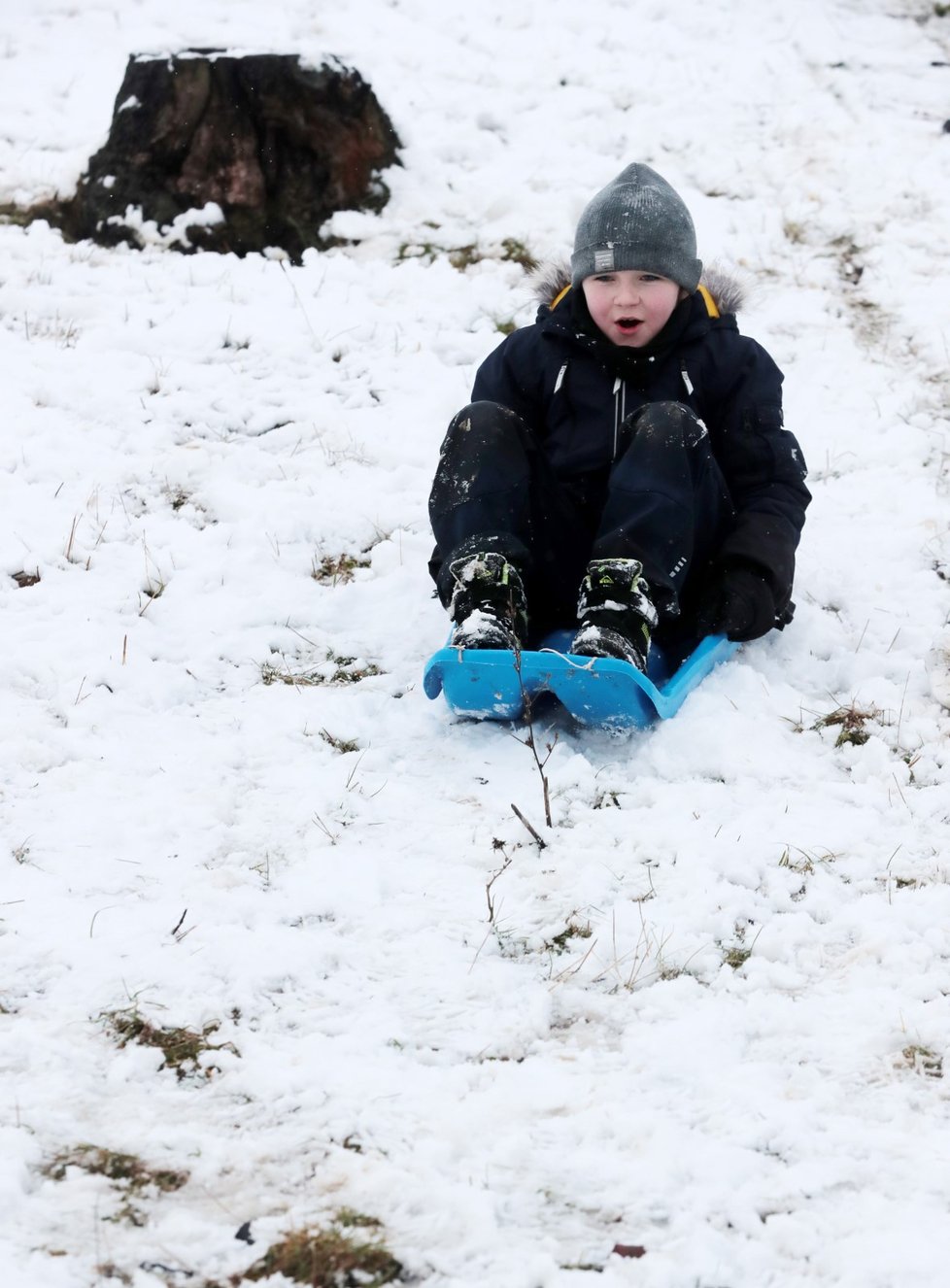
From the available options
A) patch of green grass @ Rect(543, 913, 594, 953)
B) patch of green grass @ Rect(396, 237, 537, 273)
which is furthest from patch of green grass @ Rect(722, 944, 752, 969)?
patch of green grass @ Rect(396, 237, 537, 273)

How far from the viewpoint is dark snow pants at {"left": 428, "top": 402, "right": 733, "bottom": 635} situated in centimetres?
→ 334

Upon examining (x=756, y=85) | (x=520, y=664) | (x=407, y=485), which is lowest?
(x=407, y=485)

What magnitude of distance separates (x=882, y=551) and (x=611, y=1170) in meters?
2.96

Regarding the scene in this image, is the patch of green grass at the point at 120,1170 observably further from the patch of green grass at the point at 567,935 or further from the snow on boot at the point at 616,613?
the snow on boot at the point at 616,613

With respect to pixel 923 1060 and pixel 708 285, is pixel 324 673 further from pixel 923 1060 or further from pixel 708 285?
pixel 923 1060

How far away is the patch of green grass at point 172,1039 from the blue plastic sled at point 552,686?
1.16m

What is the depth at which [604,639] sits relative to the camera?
3.13 meters

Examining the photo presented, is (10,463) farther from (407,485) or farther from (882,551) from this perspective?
(882,551)

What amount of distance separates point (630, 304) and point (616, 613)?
1.07m

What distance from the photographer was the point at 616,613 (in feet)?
10.5

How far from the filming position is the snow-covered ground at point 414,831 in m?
1.90

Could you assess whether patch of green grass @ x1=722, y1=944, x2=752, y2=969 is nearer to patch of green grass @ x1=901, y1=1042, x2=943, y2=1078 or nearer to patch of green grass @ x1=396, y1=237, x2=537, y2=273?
patch of green grass @ x1=901, y1=1042, x2=943, y2=1078

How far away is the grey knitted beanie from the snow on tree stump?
3043mm

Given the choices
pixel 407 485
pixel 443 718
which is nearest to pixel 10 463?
pixel 407 485
